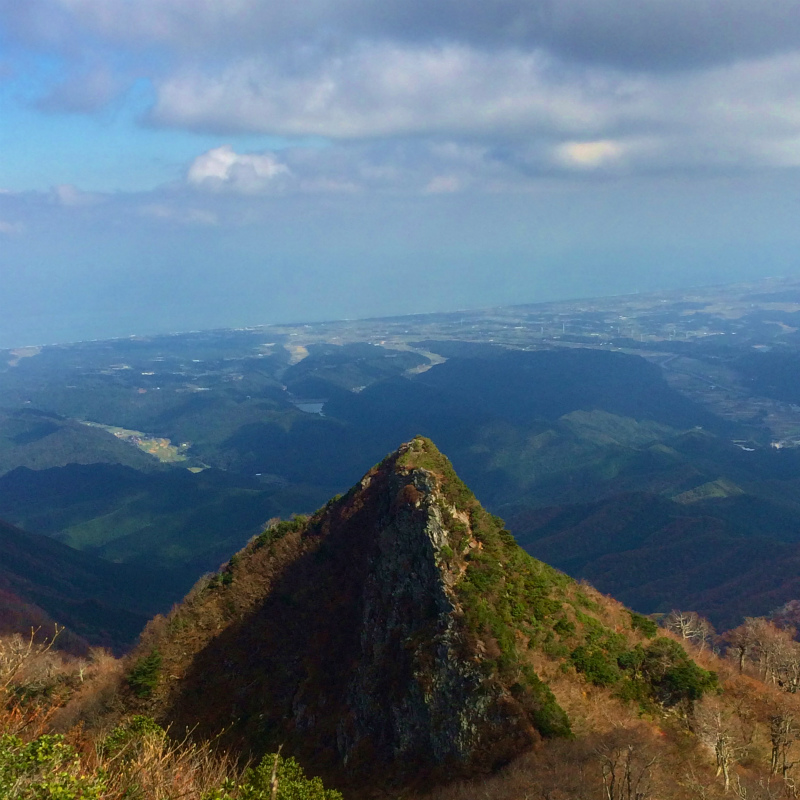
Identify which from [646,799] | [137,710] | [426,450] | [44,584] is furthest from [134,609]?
[646,799]

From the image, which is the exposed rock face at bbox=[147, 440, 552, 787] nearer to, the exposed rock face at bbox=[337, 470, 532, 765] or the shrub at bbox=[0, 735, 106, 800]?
A: the exposed rock face at bbox=[337, 470, 532, 765]

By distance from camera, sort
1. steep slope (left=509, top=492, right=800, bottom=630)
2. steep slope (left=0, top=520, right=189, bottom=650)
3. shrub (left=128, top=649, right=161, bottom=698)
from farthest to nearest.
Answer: steep slope (left=509, top=492, right=800, bottom=630) < steep slope (left=0, top=520, right=189, bottom=650) < shrub (left=128, top=649, right=161, bottom=698)

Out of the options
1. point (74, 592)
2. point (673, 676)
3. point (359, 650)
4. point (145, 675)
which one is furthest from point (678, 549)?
point (74, 592)

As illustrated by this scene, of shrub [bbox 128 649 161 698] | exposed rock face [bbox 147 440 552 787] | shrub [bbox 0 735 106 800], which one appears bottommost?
shrub [bbox 128 649 161 698]

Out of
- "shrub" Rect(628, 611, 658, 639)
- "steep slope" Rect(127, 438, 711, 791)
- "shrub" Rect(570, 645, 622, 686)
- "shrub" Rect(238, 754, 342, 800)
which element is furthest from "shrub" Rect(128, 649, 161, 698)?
"shrub" Rect(628, 611, 658, 639)

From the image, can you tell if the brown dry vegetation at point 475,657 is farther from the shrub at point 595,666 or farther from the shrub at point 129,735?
the shrub at point 129,735

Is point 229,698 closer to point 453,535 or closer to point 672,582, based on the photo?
point 453,535

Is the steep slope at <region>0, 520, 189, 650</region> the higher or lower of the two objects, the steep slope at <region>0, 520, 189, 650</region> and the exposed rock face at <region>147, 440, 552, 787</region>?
the lower
